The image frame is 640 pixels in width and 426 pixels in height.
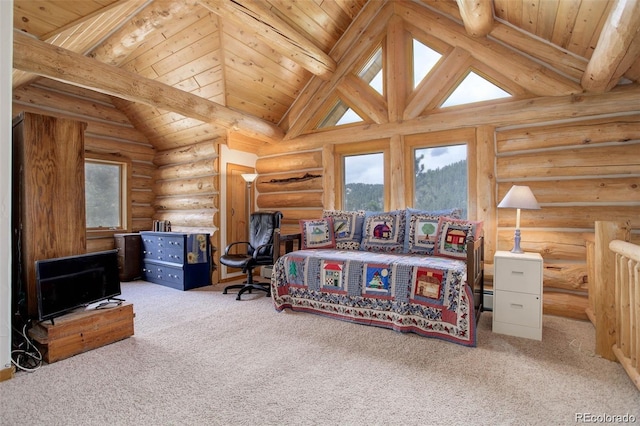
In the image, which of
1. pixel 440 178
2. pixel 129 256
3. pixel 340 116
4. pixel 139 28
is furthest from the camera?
pixel 129 256

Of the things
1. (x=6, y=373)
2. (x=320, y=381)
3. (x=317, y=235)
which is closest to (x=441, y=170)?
(x=317, y=235)

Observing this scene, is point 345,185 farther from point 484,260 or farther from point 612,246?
point 612,246

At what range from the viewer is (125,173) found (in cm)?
580

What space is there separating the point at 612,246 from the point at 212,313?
3536 mm

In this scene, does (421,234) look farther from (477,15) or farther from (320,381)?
(477,15)

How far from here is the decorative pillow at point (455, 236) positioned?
A: 125 inches

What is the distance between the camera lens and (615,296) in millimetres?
2277

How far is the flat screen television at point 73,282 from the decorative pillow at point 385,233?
8.60ft

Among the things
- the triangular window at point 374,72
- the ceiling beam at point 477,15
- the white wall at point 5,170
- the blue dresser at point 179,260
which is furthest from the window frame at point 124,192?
the ceiling beam at point 477,15

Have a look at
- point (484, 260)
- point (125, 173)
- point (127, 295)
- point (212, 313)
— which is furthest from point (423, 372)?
point (125, 173)

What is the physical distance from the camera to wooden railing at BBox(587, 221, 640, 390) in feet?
6.67

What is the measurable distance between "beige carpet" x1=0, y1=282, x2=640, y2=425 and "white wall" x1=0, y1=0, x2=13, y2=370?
365 mm

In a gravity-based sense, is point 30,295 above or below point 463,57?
below

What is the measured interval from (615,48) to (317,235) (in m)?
3.11
